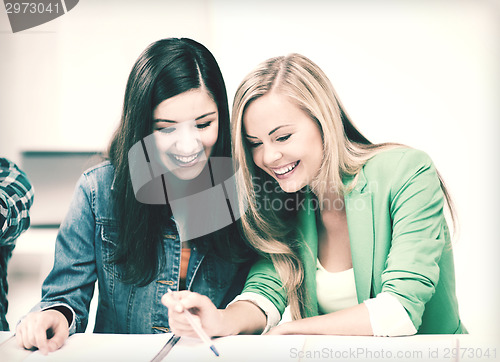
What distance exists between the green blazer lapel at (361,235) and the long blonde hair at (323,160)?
0.09ft

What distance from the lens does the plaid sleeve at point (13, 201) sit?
0.94m

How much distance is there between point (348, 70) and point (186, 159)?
34 centimetres

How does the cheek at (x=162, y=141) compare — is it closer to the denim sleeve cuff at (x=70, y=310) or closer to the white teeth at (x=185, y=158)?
the white teeth at (x=185, y=158)

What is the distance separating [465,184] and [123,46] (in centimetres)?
67

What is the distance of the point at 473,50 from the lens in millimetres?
945

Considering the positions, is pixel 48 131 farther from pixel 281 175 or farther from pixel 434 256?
pixel 434 256

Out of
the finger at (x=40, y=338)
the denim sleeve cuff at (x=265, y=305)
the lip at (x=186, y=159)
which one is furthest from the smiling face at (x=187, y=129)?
the finger at (x=40, y=338)

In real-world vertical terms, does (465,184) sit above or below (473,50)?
below

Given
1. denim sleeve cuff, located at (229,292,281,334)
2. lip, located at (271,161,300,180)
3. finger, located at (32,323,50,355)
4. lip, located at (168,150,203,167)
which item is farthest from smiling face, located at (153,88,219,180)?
finger, located at (32,323,50,355)

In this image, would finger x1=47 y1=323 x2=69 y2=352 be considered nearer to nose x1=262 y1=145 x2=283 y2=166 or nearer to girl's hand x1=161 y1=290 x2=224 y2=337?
girl's hand x1=161 y1=290 x2=224 y2=337

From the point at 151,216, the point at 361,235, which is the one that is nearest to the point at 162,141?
the point at 151,216

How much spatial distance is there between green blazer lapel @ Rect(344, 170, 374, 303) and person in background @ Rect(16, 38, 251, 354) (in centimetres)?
20

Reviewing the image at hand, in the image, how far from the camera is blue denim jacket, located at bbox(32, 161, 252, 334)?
0.93m

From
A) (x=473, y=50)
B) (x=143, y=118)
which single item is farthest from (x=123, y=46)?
(x=473, y=50)
